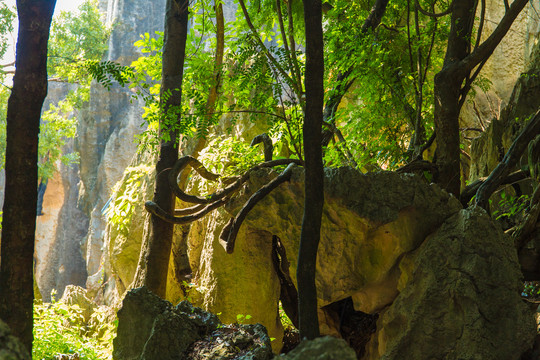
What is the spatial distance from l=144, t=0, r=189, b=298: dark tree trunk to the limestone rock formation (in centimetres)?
213

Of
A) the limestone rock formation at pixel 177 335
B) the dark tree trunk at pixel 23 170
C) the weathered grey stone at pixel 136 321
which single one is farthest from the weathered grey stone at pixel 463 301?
the dark tree trunk at pixel 23 170

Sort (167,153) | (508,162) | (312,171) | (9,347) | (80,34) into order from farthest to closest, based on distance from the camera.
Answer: (80,34) < (167,153) < (508,162) < (312,171) < (9,347)

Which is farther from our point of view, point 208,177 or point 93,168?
point 93,168

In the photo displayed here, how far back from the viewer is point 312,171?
320 centimetres

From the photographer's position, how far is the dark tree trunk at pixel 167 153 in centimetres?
541

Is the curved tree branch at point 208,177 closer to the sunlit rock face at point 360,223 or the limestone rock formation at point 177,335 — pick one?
the sunlit rock face at point 360,223

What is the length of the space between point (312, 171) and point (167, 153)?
109 inches

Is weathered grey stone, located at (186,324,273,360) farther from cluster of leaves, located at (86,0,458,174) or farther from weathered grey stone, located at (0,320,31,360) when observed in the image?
cluster of leaves, located at (86,0,458,174)

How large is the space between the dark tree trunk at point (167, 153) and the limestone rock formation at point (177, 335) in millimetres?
2130

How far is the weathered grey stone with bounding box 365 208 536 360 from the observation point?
11.0 ft

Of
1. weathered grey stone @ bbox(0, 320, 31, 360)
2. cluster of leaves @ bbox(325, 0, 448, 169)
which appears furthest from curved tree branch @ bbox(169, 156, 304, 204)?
weathered grey stone @ bbox(0, 320, 31, 360)

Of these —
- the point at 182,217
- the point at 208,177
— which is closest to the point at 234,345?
Result: the point at 182,217

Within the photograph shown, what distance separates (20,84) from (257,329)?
2.14 m

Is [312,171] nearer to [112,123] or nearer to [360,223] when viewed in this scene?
[360,223]
